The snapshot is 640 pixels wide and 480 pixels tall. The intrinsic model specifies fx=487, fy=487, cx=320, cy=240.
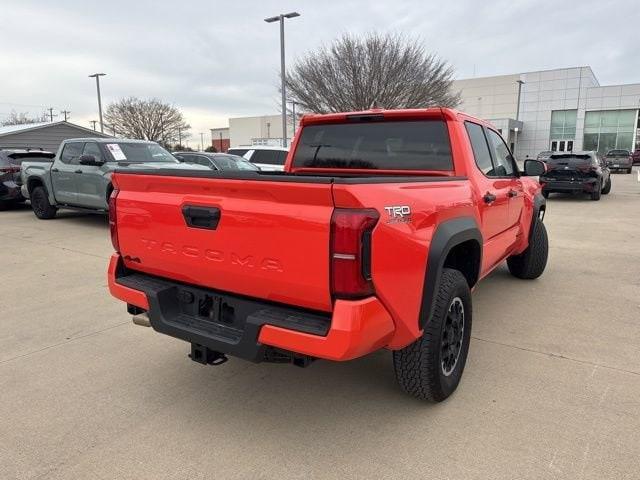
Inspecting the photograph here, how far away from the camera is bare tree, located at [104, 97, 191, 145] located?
164 ft

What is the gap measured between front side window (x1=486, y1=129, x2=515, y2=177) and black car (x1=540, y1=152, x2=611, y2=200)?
1083 centimetres

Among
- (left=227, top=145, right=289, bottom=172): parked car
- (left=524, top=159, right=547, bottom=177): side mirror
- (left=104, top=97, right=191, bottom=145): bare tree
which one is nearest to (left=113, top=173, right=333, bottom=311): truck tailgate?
(left=524, top=159, right=547, bottom=177): side mirror

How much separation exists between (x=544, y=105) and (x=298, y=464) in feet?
202

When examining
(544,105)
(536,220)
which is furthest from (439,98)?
(544,105)

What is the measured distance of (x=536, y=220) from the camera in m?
5.57

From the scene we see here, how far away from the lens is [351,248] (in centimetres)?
216

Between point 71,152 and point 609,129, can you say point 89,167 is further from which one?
point 609,129

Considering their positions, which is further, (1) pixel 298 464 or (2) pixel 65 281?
(2) pixel 65 281

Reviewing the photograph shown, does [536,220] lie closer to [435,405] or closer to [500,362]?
[500,362]

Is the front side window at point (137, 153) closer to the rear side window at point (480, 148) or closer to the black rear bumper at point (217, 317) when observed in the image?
the black rear bumper at point (217, 317)

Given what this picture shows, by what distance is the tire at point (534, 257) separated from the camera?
5.58 meters

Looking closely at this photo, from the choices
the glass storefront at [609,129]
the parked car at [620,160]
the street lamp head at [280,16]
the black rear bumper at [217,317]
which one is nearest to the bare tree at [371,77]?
the street lamp head at [280,16]

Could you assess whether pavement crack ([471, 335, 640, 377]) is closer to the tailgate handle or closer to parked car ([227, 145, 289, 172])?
the tailgate handle

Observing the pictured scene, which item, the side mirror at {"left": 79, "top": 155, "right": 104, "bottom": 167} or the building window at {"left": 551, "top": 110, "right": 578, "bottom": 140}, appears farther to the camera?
the building window at {"left": 551, "top": 110, "right": 578, "bottom": 140}
